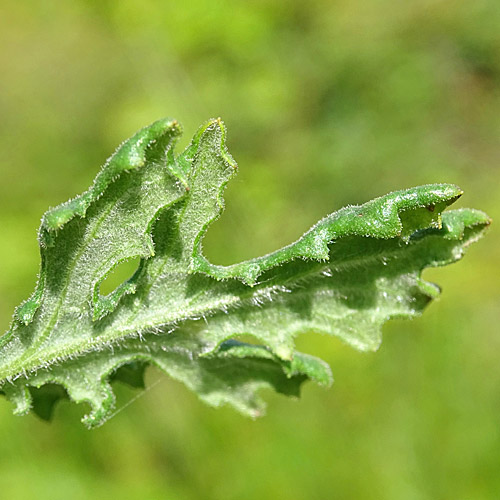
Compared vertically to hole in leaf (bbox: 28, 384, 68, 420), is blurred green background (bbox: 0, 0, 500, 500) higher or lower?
higher

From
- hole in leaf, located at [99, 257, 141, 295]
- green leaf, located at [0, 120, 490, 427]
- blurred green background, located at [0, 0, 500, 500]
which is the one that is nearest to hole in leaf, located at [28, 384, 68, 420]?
green leaf, located at [0, 120, 490, 427]

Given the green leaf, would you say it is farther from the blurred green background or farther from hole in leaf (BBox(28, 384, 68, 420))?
the blurred green background

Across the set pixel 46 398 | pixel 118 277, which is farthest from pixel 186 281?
pixel 118 277

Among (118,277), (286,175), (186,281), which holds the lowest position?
(186,281)

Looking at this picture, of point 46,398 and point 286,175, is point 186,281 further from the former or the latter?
point 286,175

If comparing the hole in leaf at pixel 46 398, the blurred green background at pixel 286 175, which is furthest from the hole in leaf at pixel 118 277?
the hole in leaf at pixel 46 398

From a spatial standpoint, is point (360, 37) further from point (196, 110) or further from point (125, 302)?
point (125, 302)

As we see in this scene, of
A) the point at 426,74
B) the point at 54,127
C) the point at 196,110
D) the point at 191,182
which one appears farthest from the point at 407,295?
the point at 426,74
